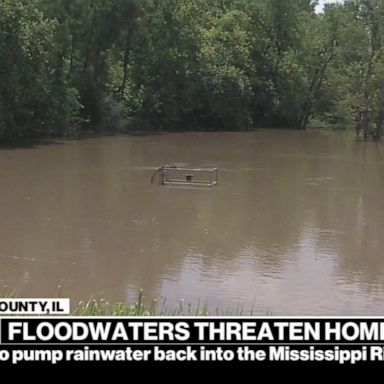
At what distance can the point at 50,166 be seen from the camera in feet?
90.9

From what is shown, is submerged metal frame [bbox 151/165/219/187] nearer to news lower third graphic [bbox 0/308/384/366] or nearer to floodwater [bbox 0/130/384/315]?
floodwater [bbox 0/130/384/315]

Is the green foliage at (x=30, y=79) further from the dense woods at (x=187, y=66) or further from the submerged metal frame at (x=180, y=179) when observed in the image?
the submerged metal frame at (x=180, y=179)

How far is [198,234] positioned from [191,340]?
12717 mm

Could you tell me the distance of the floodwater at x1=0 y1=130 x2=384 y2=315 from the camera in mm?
12172

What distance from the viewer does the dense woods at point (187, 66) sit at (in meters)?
36.6

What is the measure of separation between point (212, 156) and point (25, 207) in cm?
1561

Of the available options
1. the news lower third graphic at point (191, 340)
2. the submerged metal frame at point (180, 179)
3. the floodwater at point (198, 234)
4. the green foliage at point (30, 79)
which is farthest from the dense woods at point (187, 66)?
the news lower third graphic at point (191, 340)

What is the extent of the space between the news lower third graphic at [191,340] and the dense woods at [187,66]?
31.0m

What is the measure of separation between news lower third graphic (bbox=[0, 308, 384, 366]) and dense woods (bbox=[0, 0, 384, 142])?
3104 centimetres

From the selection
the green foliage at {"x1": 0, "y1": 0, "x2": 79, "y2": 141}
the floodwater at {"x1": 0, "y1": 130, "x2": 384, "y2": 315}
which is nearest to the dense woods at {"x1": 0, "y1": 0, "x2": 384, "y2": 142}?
the green foliage at {"x1": 0, "y1": 0, "x2": 79, "y2": 141}

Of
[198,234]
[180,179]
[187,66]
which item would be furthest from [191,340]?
[187,66]

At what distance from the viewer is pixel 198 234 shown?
16.9 m

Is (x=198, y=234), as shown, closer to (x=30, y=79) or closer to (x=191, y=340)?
(x=191, y=340)

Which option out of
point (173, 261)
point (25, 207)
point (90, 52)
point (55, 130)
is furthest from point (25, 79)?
point (173, 261)
